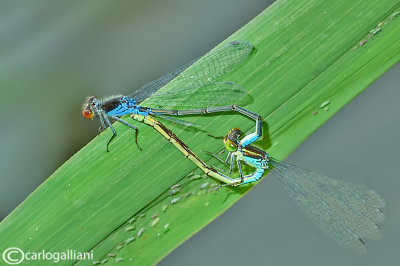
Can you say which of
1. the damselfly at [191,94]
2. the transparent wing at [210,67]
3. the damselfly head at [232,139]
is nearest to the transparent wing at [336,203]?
the damselfly head at [232,139]

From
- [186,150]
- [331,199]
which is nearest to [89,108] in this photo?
[186,150]

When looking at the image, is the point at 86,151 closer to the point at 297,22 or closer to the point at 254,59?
the point at 254,59

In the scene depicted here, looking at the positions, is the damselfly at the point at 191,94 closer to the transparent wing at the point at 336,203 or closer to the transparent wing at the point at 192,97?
the transparent wing at the point at 192,97

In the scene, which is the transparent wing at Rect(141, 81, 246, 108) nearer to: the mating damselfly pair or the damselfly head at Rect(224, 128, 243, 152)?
the mating damselfly pair

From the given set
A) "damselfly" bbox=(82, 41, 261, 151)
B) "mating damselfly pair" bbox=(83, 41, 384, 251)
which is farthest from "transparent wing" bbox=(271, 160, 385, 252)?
"damselfly" bbox=(82, 41, 261, 151)

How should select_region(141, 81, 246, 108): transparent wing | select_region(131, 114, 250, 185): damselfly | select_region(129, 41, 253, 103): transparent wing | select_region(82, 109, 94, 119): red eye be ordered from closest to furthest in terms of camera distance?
select_region(129, 41, 253, 103): transparent wing
select_region(131, 114, 250, 185): damselfly
select_region(141, 81, 246, 108): transparent wing
select_region(82, 109, 94, 119): red eye
